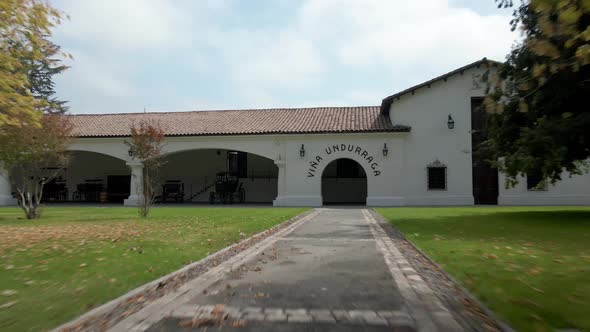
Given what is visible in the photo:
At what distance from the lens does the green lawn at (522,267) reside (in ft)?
11.8

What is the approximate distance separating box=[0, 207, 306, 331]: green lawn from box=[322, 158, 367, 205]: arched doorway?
17361 millimetres

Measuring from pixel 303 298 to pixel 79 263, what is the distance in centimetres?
360

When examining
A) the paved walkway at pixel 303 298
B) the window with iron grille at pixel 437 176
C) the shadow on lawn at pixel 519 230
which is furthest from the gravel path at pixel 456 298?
the window with iron grille at pixel 437 176

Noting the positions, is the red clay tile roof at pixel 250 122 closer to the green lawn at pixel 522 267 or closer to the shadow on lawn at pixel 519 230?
the shadow on lawn at pixel 519 230

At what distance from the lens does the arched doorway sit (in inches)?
1066

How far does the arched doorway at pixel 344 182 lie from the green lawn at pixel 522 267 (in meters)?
16.5

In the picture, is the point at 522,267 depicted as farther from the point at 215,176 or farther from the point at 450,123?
the point at 215,176

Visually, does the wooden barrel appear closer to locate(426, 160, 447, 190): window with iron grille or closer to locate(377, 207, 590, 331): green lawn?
locate(426, 160, 447, 190): window with iron grille

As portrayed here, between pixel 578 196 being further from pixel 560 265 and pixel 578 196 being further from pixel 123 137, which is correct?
pixel 123 137

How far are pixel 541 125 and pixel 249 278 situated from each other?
455 inches

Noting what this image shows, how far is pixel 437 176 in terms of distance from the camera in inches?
884

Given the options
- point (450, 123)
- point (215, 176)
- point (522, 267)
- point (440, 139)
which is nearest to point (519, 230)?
point (522, 267)

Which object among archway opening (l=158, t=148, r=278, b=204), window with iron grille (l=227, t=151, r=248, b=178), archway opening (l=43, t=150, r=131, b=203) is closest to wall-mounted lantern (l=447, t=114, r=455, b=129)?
archway opening (l=158, t=148, r=278, b=204)

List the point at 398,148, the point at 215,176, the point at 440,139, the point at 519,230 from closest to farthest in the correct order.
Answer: the point at 519,230 → the point at 398,148 → the point at 440,139 → the point at 215,176
